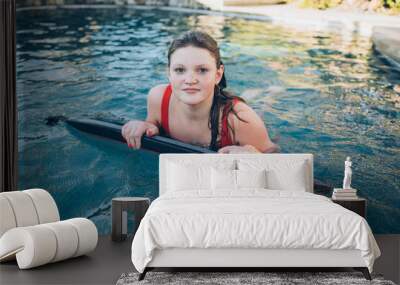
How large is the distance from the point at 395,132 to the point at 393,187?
1.97 ft

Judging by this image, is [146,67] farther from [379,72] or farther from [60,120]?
[379,72]

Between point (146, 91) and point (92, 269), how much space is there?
2.73 meters

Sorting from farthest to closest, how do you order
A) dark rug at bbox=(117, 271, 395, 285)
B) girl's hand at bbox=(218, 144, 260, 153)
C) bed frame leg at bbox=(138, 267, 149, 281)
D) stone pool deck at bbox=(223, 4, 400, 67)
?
stone pool deck at bbox=(223, 4, 400, 67) < girl's hand at bbox=(218, 144, 260, 153) < bed frame leg at bbox=(138, 267, 149, 281) < dark rug at bbox=(117, 271, 395, 285)

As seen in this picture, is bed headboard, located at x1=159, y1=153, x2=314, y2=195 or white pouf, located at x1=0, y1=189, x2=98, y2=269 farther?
bed headboard, located at x1=159, y1=153, x2=314, y2=195

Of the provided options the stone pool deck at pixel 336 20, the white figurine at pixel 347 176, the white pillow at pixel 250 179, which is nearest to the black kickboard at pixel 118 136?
the white pillow at pixel 250 179

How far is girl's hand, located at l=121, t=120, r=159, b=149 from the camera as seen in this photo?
8414 millimetres

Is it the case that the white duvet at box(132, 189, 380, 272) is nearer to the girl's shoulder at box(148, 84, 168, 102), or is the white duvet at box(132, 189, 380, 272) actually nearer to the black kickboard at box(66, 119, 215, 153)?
the black kickboard at box(66, 119, 215, 153)

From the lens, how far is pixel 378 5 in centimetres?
848

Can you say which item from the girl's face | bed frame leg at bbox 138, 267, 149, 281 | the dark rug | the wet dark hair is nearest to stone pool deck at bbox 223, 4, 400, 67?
the wet dark hair

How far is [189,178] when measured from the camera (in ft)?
25.2

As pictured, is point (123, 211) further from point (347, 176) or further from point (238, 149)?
point (347, 176)

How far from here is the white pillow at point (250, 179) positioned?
7.50m

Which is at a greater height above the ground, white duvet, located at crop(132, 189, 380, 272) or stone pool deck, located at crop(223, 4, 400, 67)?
stone pool deck, located at crop(223, 4, 400, 67)

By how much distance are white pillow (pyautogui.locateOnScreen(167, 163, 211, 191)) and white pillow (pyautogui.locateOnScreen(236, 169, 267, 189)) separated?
1.05 ft
